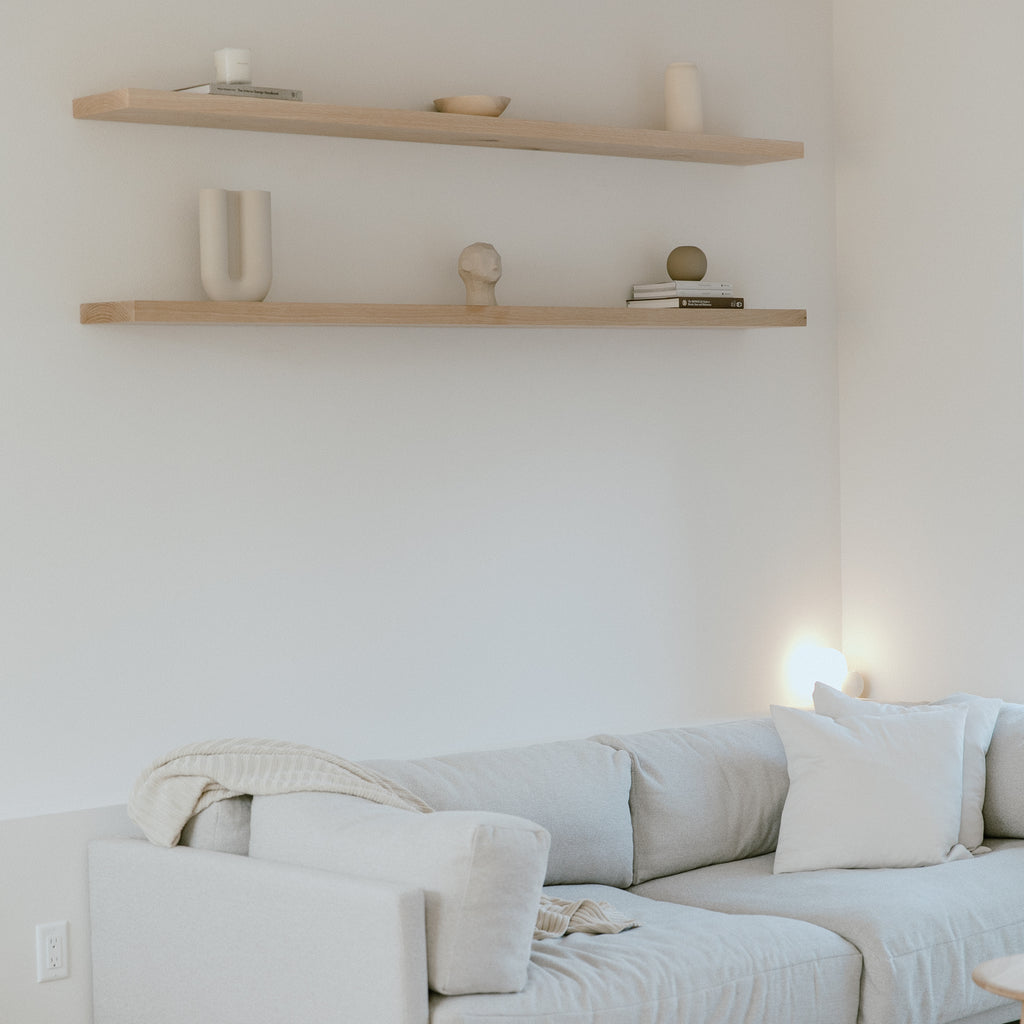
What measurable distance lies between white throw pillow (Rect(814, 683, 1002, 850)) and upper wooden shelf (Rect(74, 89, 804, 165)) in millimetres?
1431

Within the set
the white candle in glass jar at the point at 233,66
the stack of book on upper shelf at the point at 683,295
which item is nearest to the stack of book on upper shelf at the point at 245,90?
the white candle in glass jar at the point at 233,66

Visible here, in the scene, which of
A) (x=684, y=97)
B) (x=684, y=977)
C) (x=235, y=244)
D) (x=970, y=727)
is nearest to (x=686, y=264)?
→ (x=684, y=97)

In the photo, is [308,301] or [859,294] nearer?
[308,301]

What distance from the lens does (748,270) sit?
176 inches

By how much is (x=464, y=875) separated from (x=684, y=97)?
2382 millimetres

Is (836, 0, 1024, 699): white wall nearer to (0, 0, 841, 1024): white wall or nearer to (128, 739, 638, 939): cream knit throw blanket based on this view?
(0, 0, 841, 1024): white wall

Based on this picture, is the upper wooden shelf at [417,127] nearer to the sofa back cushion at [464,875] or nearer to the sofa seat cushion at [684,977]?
the sofa back cushion at [464,875]

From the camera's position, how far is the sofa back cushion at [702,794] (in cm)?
363

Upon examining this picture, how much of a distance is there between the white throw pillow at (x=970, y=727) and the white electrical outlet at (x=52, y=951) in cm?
185

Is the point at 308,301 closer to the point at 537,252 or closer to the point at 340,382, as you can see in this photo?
the point at 340,382

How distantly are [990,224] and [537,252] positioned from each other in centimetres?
127

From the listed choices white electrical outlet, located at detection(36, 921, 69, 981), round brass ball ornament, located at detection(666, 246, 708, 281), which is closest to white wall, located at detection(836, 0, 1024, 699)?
round brass ball ornament, located at detection(666, 246, 708, 281)

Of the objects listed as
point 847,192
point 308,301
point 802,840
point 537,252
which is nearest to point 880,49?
point 847,192

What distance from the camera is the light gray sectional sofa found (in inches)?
102
